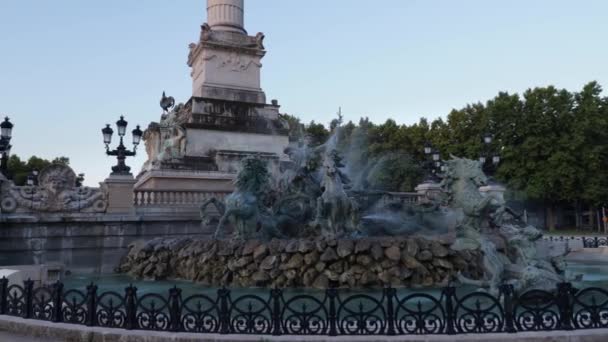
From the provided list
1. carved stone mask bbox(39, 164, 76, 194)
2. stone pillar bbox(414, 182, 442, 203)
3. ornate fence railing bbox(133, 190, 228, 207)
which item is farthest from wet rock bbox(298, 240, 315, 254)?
stone pillar bbox(414, 182, 442, 203)

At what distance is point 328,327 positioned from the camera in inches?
202

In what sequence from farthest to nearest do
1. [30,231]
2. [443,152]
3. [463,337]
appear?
[443,152]
[30,231]
[463,337]

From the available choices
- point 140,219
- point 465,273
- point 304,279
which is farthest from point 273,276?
point 140,219

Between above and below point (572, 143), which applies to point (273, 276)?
below

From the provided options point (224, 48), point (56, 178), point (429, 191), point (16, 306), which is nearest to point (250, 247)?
point (16, 306)

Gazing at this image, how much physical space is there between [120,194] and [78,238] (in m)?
1.81

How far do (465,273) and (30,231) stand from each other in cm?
1223

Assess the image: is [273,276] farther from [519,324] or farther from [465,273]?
[519,324]

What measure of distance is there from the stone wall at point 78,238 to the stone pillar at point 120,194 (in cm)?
31

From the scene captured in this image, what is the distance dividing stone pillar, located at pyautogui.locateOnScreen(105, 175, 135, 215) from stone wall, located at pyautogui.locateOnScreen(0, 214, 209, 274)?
31 centimetres

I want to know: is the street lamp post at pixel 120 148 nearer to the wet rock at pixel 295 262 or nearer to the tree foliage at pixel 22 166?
the wet rock at pixel 295 262

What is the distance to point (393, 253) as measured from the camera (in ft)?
32.5

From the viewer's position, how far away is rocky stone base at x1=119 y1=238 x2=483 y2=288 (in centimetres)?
983

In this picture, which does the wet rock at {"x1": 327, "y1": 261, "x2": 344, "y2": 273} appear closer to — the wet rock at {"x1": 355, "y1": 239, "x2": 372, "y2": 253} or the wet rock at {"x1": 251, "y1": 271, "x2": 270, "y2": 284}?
the wet rock at {"x1": 355, "y1": 239, "x2": 372, "y2": 253}
